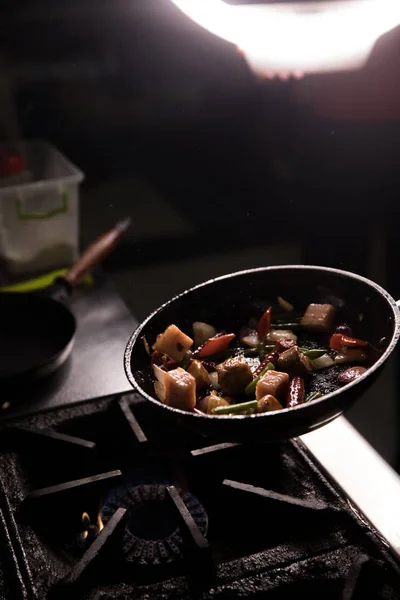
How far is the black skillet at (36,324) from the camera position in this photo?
4.16 ft

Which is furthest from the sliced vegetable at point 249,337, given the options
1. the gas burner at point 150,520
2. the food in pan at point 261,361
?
the gas burner at point 150,520

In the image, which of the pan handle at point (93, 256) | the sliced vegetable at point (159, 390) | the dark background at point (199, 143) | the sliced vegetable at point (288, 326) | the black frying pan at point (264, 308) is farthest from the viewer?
the pan handle at point (93, 256)

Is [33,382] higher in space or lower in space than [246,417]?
lower

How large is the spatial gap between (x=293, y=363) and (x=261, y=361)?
66 mm

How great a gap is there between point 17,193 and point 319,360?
98 centimetres

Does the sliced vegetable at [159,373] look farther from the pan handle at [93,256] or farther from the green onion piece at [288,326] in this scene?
the pan handle at [93,256]

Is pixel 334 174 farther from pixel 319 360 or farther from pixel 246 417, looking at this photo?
pixel 246 417

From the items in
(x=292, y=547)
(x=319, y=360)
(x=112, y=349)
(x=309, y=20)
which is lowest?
(x=112, y=349)

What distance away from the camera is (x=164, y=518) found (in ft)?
2.95

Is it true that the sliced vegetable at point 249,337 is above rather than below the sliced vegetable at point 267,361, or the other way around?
below

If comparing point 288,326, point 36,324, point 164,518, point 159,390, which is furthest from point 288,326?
point 36,324

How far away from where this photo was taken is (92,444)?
943 mm

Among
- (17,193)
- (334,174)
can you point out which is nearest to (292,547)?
(334,174)

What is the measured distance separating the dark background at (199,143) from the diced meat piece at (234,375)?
47 cm
